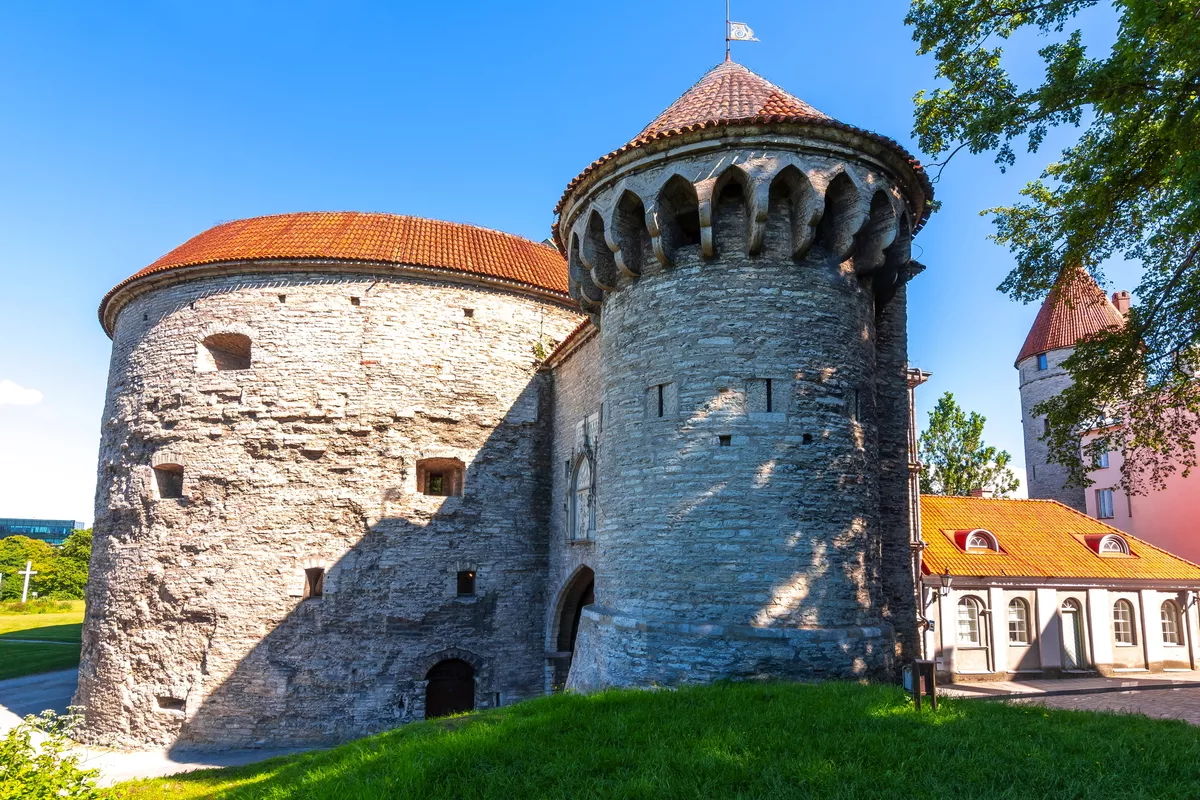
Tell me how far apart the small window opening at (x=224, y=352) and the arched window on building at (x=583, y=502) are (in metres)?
8.12

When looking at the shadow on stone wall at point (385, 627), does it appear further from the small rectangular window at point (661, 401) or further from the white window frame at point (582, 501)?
the small rectangular window at point (661, 401)

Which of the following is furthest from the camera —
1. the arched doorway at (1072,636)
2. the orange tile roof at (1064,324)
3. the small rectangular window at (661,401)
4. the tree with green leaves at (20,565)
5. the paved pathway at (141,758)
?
the tree with green leaves at (20,565)

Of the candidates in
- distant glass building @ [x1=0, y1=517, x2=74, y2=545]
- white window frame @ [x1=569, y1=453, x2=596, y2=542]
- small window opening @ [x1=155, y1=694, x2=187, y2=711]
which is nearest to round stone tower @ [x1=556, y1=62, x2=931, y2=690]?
white window frame @ [x1=569, y1=453, x2=596, y2=542]

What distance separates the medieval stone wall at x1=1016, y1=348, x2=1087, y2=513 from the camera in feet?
100.0

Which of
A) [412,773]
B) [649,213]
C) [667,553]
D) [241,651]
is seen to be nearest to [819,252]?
[649,213]

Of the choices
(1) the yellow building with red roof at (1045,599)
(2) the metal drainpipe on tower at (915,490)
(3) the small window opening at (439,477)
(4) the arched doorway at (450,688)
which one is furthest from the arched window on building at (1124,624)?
(3) the small window opening at (439,477)

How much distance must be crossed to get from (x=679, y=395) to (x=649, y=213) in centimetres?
246

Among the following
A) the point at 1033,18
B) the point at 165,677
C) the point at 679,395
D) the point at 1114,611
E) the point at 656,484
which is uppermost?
the point at 1033,18

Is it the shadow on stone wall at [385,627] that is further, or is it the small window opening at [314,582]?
the small window opening at [314,582]

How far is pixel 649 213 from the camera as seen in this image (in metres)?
9.62

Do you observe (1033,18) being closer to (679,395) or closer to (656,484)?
(679,395)

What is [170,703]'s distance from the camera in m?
15.1

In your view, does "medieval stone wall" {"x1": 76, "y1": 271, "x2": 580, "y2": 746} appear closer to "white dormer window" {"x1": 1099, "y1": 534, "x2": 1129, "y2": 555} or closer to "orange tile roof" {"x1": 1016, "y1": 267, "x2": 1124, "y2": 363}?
"white dormer window" {"x1": 1099, "y1": 534, "x2": 1129, "y2": 555}

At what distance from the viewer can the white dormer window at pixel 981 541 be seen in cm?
1848
